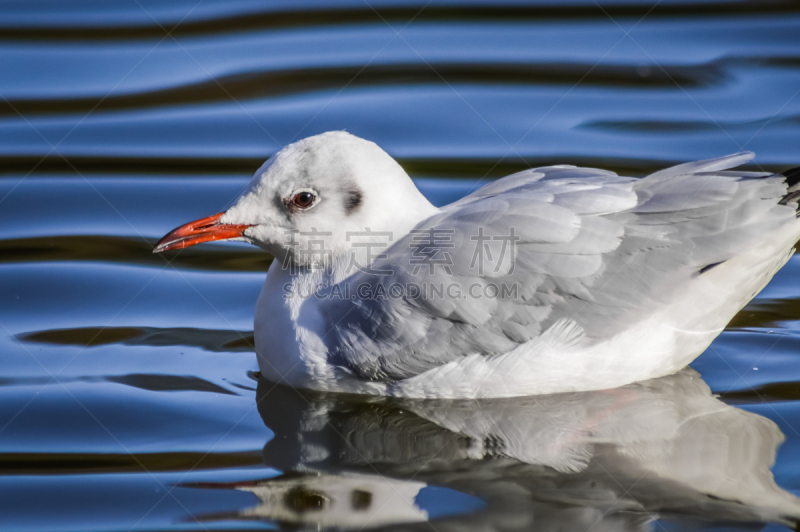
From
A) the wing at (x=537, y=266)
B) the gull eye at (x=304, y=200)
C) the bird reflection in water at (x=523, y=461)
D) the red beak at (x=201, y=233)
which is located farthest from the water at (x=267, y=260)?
the gull eye at (x=304, y=200)

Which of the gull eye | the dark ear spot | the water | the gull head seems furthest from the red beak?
the water

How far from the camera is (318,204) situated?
5375 millimetres

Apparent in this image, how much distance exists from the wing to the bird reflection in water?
35 centimetres

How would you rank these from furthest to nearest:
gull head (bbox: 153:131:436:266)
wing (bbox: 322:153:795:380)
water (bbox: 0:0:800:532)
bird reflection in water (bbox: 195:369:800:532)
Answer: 1. gull head (bbox: 153:131:436:266)
2. wing (bbox: 322:153:795:380)
3. water (bbox: 0:0:800:532)
4. bird reflection in water (bbox: 195:369:800:532)

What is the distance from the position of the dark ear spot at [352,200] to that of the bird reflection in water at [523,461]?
3.37 feet

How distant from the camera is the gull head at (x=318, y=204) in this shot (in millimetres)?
5316

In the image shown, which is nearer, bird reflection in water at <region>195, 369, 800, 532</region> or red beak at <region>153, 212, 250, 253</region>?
bird reflection in water at <region>195, 369, 800, 532</region>

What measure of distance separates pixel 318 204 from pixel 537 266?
1.23 meters

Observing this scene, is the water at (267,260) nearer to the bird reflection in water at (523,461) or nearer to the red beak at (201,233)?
the bird reflection in water at (523,461)

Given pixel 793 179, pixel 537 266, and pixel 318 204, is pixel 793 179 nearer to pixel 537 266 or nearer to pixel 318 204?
pixel 537 266

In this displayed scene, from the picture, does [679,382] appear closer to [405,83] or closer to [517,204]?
[517,204]

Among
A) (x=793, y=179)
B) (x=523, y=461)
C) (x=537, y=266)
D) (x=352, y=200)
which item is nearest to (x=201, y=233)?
(x=352, y=200)

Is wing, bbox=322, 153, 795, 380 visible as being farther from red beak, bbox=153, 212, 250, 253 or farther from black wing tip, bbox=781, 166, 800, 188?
red beak, bbox=153, 212, 250, 253

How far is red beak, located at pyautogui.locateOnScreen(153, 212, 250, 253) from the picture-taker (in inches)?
213
